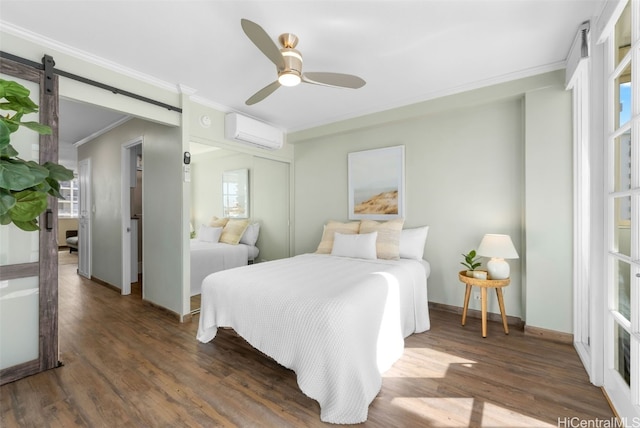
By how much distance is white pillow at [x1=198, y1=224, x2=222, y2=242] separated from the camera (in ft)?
11.4

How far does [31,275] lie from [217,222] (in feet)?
5.96

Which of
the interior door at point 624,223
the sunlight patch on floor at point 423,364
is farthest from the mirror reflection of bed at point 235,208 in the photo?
the interior door at point 624,223

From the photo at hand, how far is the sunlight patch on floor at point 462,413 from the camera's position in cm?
156

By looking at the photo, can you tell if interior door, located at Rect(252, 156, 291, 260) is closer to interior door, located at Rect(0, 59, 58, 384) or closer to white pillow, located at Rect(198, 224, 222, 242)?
white pillow, located at Rect(198, 224, 222, 242)

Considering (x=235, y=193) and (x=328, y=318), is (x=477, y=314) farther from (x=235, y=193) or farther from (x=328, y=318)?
(x=235, y=193)

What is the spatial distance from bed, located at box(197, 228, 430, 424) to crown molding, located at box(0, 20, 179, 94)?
2.11 m

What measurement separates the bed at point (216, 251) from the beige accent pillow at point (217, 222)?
0.13 ft

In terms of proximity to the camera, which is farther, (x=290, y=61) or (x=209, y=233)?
(x=209, y=233)

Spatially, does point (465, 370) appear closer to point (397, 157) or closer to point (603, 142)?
point (603, 142)

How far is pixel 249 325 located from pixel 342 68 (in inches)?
93.9

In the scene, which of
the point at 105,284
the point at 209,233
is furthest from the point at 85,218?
the point at 209,233

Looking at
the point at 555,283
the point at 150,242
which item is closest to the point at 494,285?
the point at 555,283

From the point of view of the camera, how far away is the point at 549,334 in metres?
2.60

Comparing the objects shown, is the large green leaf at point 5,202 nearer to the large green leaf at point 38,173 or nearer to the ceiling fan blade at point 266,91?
the large green leaf at point 38,173
